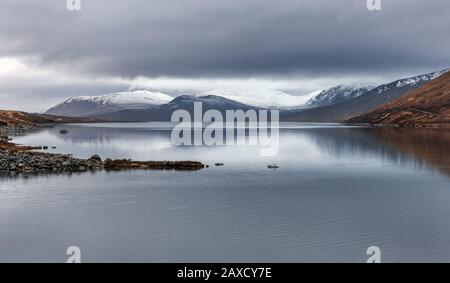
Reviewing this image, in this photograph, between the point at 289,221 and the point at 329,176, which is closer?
the point at 289,221

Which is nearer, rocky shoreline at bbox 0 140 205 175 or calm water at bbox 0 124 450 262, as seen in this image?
calm water at bbox 0 124 450 262

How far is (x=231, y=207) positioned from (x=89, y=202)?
1271 centimetres

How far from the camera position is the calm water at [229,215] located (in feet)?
102

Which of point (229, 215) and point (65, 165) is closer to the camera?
point (229, 215)

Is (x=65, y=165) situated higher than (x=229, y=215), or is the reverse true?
(x=65, y=165)

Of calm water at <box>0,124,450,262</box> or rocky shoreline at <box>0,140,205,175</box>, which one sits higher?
rocky shoreline at <box>0,140,205,175</box>

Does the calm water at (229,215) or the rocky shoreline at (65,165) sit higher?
the rocky shoreline at (65,165)

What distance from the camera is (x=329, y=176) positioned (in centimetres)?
6500

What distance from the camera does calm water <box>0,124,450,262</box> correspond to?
31.1 m

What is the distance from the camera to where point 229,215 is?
41.2 metres

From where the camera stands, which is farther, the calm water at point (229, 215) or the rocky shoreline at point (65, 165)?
the rocky shoreline at point (65, 165)
